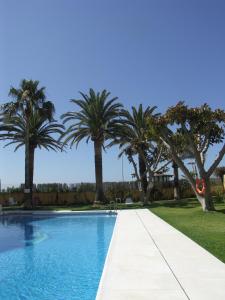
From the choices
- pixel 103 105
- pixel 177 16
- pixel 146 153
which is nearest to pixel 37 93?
pixel 103 105

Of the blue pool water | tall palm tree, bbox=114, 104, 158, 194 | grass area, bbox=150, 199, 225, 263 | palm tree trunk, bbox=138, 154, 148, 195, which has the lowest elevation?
the blue pool water

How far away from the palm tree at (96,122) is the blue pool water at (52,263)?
15.2 meters

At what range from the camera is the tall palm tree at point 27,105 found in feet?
102

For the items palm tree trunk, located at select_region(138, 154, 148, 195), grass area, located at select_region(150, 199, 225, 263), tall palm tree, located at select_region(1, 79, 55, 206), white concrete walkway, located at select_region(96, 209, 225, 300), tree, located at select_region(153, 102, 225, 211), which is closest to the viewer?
white concrete walkway, located at select_region(96, 209, 225, 300)

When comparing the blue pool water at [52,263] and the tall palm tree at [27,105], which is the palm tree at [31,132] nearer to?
the tall palm tree at [27,105]

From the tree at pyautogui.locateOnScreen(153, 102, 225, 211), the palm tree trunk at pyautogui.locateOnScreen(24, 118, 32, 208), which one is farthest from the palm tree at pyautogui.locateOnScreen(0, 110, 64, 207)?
the tree at pyautogui.locateOnScreen(153, 102, 225, 211)

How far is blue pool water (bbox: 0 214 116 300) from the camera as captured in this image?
7.52m

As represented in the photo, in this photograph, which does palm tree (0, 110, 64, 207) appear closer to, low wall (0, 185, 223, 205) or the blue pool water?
low wall (0, 185, 223, 205)

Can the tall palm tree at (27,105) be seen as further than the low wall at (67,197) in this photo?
No

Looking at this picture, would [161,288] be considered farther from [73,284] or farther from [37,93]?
[37,93]

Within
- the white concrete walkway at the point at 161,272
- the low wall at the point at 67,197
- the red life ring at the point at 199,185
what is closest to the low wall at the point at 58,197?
the low wall at the point at 67,197

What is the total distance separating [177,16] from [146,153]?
19.1 metres

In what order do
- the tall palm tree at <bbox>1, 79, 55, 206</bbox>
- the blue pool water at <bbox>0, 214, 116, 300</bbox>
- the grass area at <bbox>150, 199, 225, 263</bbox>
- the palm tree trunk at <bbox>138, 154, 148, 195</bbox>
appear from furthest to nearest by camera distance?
the palm tree trunk at <bbox>138, 154, 148, 195</bbox> < the tall palm tree at <bbox>1, 79, 55, 206</bbox> < the grass area at <bbox>150, 199, 225, 263</bbox> < the blue pool water at <bbox>0, 214, 116, 300</bbox>

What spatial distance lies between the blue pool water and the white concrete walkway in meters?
0.64
